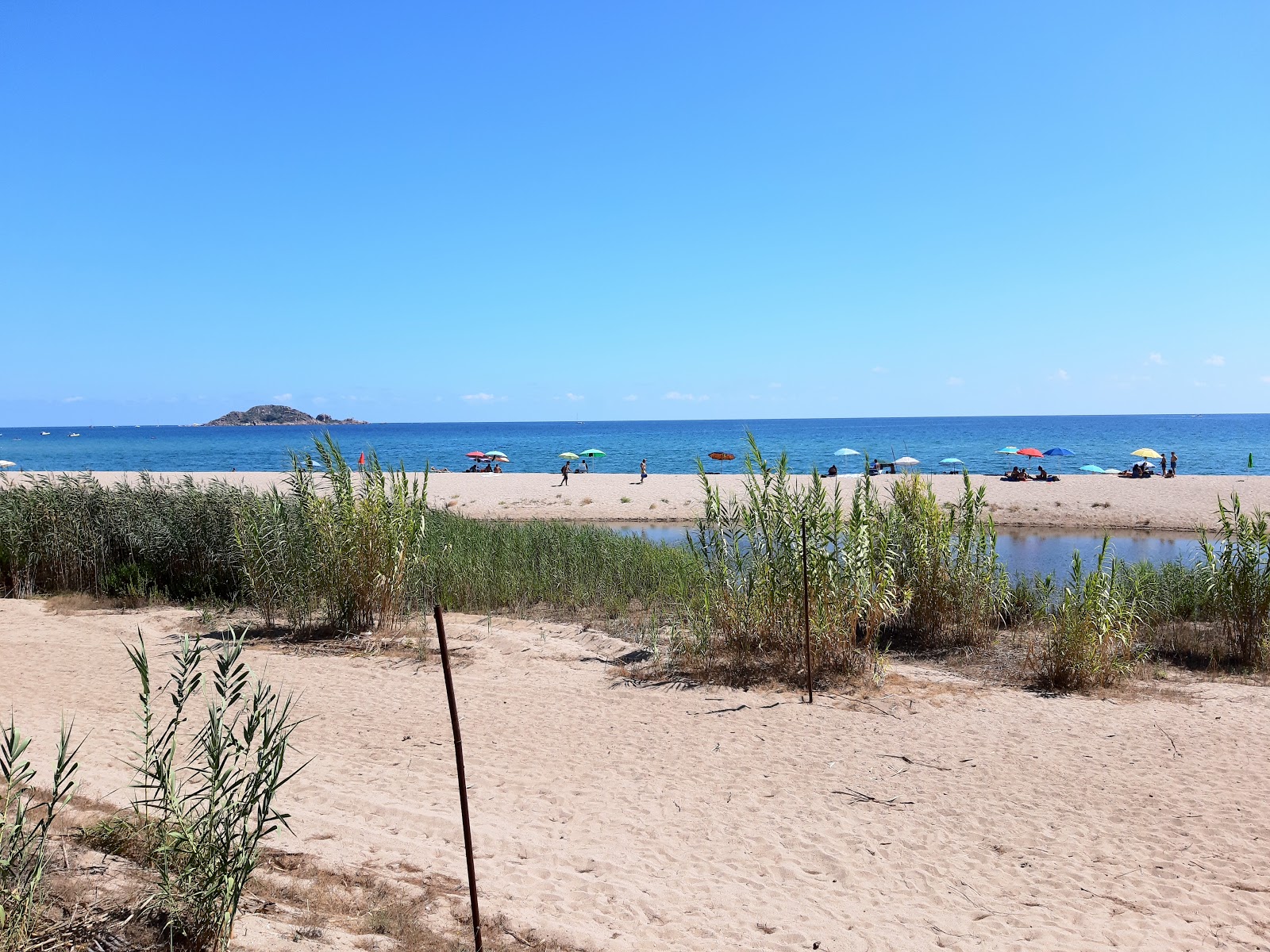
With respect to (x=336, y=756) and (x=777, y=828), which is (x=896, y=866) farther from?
(x=336, y=756)

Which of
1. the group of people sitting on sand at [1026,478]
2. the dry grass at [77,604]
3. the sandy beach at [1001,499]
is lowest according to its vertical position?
the dry grass at [77,604]

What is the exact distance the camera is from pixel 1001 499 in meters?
29.6

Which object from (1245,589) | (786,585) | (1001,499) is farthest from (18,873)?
(1001,499)

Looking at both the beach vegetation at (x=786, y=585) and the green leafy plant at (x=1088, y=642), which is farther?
the beach vegetation at (x=786, y=585)

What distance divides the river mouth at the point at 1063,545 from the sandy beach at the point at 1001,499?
0.93 metres

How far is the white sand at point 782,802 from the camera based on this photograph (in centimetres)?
439

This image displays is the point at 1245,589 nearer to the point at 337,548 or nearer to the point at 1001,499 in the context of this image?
the point at 337,548

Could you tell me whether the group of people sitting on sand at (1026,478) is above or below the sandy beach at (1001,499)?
above

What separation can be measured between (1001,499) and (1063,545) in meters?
7.51

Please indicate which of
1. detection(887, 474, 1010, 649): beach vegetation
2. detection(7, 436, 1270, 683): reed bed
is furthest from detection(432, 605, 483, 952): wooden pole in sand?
detection(887, 474, 1010, 649): beach vegetation

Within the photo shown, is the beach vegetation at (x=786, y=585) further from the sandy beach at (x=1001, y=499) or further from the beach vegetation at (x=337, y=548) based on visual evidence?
the sandy beach at (x=1001, y=499)

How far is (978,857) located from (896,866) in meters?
0.60

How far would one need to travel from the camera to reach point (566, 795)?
5.84 m

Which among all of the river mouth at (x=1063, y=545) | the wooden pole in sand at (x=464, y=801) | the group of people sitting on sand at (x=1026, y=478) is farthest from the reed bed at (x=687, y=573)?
the group of people sitting on sand at (x=1026, y=478)
